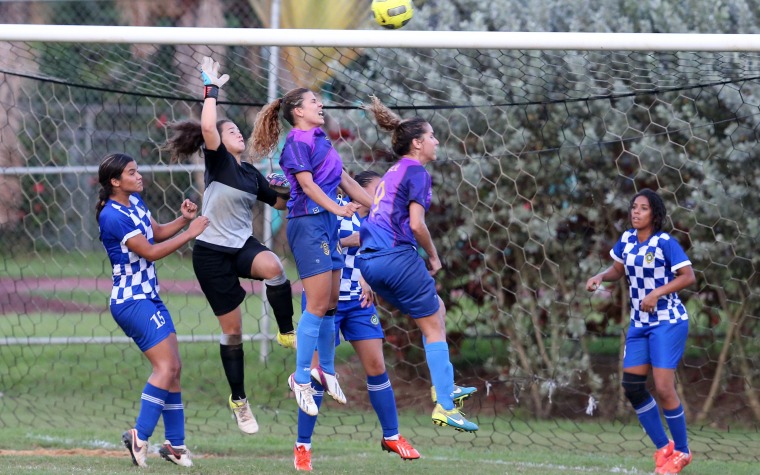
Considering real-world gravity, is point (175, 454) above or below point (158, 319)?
below

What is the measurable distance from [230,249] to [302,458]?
1339 mm

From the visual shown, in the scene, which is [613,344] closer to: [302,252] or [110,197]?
[302,252]

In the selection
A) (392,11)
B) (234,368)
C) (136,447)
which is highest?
(392,11)

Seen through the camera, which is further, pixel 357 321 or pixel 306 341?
pixel 357 321

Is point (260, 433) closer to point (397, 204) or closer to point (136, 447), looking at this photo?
point (136, 447)

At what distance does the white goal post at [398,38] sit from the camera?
5.53 meters

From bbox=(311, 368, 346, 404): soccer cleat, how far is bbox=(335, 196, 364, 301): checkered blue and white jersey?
0.51m

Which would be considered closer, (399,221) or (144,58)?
(399,221)

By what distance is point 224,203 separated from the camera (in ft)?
18.4

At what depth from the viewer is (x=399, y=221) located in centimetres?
532

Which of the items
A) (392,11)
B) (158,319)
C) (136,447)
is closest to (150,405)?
(136,447)

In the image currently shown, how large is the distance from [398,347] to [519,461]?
2.32 meters

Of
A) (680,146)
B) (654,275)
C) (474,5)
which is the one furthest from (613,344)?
(474,5)

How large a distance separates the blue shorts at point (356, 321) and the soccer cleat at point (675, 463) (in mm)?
1963
